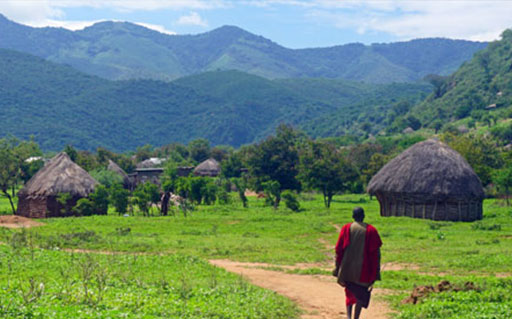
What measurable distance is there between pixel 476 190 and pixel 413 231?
25.4ft

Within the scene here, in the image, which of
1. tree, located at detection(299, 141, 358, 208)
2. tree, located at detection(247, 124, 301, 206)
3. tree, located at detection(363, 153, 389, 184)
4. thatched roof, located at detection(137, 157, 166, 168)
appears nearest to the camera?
tree, located at detection(299, 141, 358, 208)

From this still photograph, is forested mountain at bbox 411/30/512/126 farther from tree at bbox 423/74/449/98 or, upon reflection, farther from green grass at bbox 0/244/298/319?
green grass at bbox 0/244/298/319

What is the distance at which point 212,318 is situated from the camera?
991 cm

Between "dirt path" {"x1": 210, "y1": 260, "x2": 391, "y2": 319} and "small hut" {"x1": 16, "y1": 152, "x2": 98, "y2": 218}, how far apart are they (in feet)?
61.9

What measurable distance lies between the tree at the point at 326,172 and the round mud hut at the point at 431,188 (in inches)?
191

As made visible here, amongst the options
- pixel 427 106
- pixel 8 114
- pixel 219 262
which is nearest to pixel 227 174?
pixel 219 262

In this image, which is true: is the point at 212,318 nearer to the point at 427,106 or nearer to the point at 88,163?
the point at 88,163

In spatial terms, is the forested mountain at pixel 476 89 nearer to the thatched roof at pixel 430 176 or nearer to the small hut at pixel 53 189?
the thatched roof at pixel 430 176

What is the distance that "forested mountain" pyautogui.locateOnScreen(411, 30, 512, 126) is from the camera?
100 meters

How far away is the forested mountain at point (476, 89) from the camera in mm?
100375

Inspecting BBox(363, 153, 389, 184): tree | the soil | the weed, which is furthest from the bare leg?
BBox(363, 153, 389, 184): tree

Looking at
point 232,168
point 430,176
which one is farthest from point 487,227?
point 232,168

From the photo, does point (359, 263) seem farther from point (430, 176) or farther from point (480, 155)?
point (480, 155)

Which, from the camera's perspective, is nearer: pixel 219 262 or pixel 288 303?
pixel 288 303
